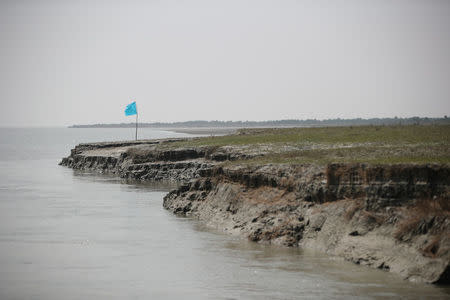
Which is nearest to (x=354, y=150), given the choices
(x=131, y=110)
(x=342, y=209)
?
(x=342, y=209)

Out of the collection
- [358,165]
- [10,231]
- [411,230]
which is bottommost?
[10,231]

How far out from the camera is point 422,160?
2497cm

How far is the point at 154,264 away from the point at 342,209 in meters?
6.99

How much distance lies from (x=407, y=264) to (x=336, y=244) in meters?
3.58

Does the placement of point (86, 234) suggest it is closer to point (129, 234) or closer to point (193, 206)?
point (129, 234)

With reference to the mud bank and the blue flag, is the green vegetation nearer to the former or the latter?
the mud bank

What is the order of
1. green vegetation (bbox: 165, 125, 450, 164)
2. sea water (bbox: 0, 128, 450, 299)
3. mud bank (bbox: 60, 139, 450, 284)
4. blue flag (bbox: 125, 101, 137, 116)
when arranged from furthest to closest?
blue flag (bbox: 125, 101, 137, 116)
green vegetation (bbox: 165, 125, 450, 164)
mud bank (bbox: 60, 139, 450, 284)
sea water (bbox: 0, 128, 450, 299)

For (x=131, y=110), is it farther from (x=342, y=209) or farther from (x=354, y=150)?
(x=342, y=209)

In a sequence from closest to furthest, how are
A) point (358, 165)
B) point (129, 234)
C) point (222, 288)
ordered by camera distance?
point (222, 288) → point (358, 165) → point (129, 234)

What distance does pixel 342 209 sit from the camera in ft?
78.6

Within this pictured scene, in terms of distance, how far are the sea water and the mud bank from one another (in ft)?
2.25

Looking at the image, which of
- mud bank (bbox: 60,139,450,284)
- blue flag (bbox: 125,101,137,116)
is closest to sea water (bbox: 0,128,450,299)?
mud bank (bbox: 60,139,450,284)

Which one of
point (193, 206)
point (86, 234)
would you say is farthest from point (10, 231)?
point (193, 206)

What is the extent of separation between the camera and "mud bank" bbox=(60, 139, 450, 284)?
66.5ft
